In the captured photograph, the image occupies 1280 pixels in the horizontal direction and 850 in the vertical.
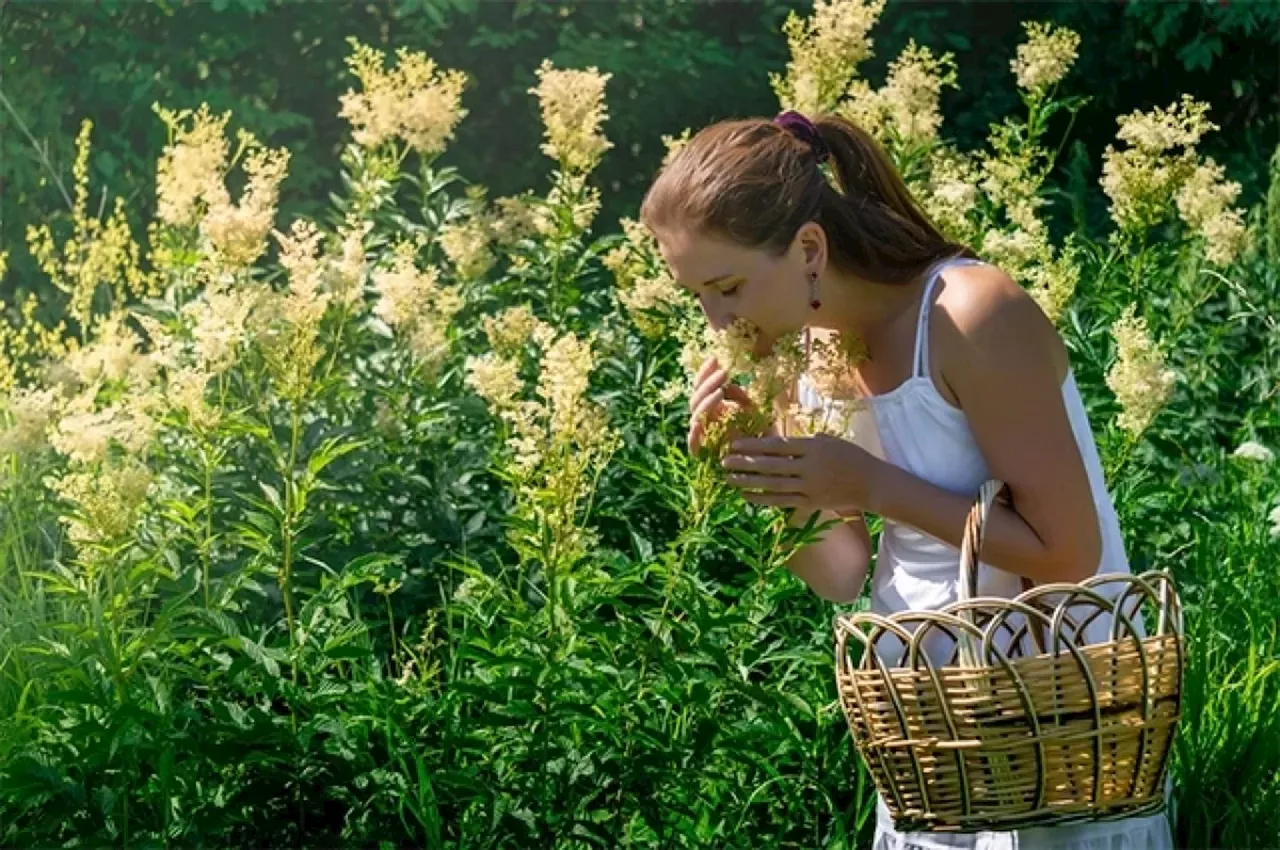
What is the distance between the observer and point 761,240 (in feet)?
8.59

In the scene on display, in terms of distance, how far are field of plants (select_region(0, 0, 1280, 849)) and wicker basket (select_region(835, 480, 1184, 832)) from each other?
501mm

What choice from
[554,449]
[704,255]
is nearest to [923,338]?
[704,255]

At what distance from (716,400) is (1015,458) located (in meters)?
0.41

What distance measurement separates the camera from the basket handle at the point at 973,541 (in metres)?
2.40

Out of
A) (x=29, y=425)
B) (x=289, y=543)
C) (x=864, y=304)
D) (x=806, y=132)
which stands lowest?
(x=289, y=543)

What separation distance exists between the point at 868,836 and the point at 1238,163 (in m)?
5.79

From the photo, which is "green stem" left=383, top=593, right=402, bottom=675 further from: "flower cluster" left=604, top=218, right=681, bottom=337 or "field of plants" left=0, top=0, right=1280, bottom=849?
"flower cluster" left=604, top=218, right=681, bottom=337

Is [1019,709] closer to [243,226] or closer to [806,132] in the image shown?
[806,132]

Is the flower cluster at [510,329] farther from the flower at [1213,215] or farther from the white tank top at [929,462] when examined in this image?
the flower at [1213,215]

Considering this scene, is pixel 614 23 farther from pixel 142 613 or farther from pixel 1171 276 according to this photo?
pixel 142 613

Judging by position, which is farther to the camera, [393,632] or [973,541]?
[393,632]

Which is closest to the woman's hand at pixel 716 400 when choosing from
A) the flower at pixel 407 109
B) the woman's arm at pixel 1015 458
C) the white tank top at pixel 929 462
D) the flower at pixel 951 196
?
the white tank top at pixel 929 462

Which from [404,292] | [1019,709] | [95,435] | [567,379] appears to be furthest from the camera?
[404,292]

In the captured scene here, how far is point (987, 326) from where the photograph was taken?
2580 mm
